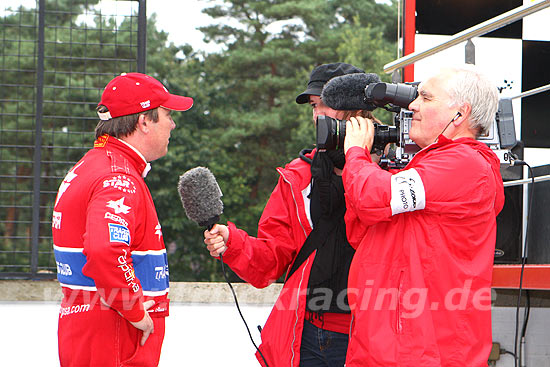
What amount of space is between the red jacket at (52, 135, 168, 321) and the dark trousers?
0.44 metres

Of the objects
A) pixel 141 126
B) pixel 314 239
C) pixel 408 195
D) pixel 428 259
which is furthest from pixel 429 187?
pixel 141 126

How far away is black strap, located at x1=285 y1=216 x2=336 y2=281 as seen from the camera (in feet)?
6.67

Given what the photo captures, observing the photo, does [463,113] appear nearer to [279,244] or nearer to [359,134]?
[359,134]

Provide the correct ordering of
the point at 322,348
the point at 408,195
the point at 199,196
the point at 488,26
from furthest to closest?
the point at 488,26 → the point at 199,196 → the point at 322,348 → the point at 408,195

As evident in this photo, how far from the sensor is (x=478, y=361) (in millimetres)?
1566

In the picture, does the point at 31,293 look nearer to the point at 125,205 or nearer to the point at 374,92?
the point at 125,205

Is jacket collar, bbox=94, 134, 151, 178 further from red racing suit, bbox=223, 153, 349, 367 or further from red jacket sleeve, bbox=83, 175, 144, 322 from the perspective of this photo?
red racing suit, bbox=223, 153, 349, 367

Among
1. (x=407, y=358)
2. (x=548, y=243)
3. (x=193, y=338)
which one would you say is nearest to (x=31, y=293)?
(x=193, y=338)

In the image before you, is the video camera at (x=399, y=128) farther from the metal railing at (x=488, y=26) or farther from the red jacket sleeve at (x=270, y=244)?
the metal railing at (x=488, y=26)

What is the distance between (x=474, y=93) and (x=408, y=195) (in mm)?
334

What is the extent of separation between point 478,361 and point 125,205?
3.29 feet

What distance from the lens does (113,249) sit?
1.82m

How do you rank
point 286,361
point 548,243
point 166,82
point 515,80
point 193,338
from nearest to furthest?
point 286,361, point 548,243, point 515,80, point 193,338, point 166,82

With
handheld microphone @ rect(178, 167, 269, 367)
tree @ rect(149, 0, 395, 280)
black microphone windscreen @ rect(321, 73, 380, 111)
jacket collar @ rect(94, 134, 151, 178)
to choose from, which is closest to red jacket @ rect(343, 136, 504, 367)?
black microphone windscreen @ rect(321, 73, 380, 111)
